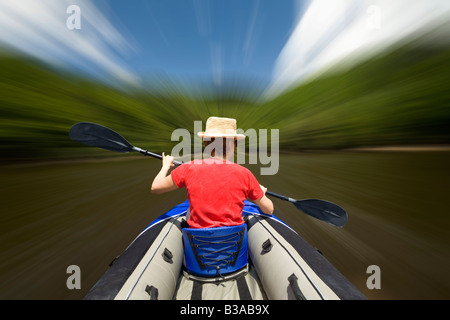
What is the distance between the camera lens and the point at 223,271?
5.19ft

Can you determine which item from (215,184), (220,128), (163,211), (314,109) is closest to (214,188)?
(215,184)

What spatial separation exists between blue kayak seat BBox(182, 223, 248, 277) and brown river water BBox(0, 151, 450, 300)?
37.9 inches

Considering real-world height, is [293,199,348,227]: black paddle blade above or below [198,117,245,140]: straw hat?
below

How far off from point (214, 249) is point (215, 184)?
449 millimetres

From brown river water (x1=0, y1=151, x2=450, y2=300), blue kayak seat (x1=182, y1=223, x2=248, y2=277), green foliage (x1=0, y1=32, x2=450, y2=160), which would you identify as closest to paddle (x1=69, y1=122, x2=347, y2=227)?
brown river water (x1=0, y1=151, x2=450, y2=300)

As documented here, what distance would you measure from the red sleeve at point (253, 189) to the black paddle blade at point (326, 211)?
4.13 feet

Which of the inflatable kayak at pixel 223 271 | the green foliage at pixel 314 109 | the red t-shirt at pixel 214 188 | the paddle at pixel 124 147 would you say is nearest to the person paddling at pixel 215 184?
the red t-shirt at pixel 214 188

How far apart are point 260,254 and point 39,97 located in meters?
7.88

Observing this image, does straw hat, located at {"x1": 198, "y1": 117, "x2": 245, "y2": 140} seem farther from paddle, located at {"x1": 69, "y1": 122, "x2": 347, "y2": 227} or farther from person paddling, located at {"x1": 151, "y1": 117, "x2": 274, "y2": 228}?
paddle, located at {"x1": 69, "y1": 122, "x2": 347, "y2": 227}

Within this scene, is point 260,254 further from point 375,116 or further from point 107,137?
point 375,116

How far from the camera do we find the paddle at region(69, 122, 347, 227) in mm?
2424

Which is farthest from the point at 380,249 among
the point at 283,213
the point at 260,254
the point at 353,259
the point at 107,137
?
the point at 107,137

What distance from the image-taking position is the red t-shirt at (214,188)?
4.66ft

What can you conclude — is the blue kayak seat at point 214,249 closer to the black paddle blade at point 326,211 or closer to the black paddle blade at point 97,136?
the black paddle blade at point 326,211
